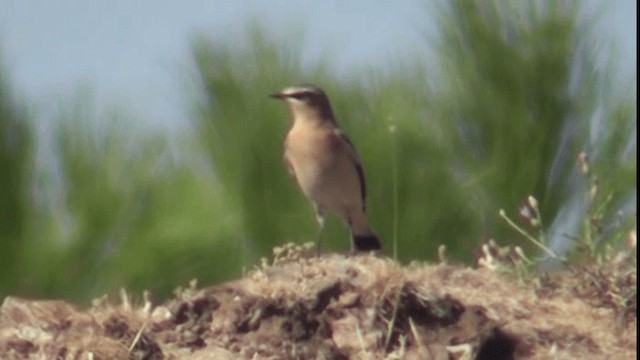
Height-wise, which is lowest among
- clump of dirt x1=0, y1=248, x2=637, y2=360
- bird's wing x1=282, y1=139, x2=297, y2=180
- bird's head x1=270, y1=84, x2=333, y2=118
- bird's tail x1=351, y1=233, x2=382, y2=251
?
bird's tail x1=351, y1=233, x2=382, y2=251

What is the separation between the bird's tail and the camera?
23.2 feet

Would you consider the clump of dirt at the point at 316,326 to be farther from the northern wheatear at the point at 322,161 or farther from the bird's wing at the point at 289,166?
the bird's wing at the point at 289,166

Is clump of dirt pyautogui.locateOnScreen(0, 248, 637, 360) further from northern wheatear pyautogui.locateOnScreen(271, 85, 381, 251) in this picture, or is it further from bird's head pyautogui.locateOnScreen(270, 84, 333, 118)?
bird's head pyautogui.locateOnScreen(270, 84, 333, 118)

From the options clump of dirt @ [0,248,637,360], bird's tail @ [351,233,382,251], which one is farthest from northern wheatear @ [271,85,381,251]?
clump of dirt @ [0,248,637,360]

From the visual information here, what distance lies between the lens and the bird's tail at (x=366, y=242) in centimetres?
708

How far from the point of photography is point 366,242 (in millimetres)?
7199

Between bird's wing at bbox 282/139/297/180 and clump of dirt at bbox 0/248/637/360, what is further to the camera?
bird's wing at bbox 282/139/297/180

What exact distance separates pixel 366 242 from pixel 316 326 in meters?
2.85

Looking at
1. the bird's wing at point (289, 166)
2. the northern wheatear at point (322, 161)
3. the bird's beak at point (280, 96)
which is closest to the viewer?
the northern wheatear at point (322, 161)

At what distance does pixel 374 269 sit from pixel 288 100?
3.39 m

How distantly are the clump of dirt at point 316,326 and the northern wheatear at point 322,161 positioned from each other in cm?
297

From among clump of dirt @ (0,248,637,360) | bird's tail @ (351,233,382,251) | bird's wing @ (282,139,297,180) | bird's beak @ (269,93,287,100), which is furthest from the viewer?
bird's beak @ (269,93,287,100)

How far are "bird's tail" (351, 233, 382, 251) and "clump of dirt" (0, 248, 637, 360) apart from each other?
249 cm

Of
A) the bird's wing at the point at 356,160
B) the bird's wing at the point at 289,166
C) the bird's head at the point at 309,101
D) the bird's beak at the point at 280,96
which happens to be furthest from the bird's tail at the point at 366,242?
the bird's beak at the point at 280,96
